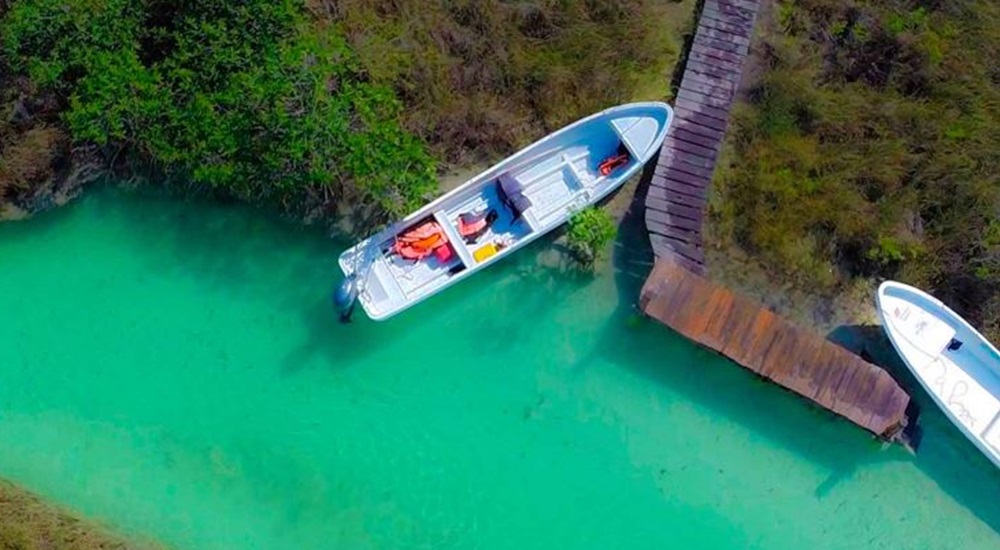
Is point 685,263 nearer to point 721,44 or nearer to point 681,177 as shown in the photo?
point 681,177

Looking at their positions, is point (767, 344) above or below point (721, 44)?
below

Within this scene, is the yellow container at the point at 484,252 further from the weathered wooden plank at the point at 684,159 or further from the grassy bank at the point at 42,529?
the grassy bank at the point at 42,529

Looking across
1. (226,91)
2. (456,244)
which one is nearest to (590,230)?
(456,244)

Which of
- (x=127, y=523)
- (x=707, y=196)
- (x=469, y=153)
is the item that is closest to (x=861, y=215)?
(x=707, y=196)

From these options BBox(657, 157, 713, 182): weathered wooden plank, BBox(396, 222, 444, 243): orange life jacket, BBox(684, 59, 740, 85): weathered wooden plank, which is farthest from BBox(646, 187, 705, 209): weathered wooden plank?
BBox(396, 222, 444, 243): orange life jacket

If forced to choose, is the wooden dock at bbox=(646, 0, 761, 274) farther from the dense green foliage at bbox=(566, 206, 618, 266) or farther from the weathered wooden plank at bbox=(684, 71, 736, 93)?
the dense green foliage at bbox=(566, 206, 618, 266)

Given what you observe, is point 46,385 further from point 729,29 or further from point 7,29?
point 729,29
